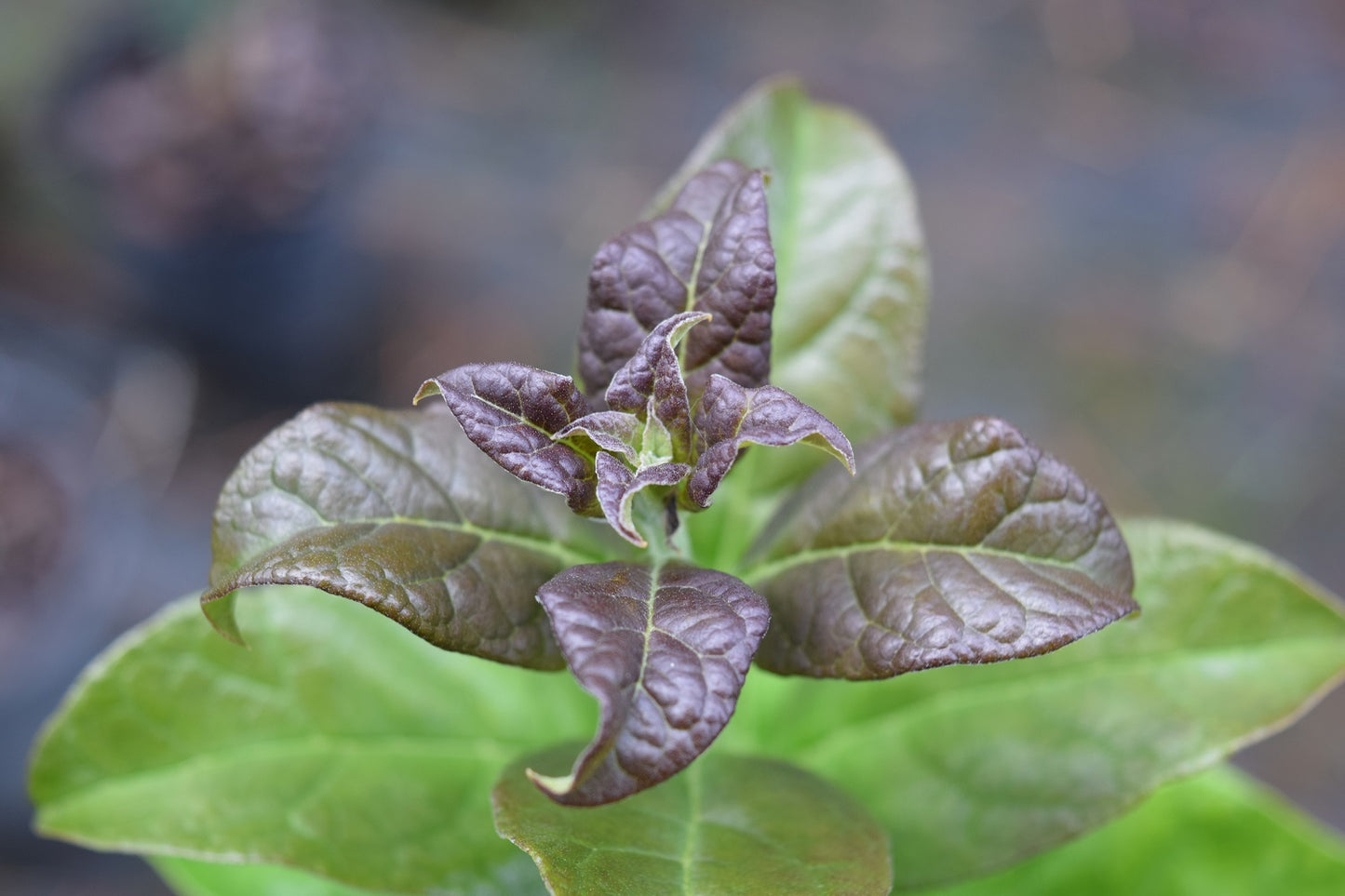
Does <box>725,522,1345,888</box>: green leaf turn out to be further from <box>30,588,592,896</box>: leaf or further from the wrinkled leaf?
the wrinkled leaf

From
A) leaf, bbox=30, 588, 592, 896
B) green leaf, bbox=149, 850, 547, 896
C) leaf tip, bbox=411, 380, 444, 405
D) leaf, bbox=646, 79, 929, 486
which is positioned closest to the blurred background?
green leaf, bbox=149, 850, 547, 896

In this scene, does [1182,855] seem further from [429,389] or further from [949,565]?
[429,389]

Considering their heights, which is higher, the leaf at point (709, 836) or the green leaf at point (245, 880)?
the leaf at point (709, 836)

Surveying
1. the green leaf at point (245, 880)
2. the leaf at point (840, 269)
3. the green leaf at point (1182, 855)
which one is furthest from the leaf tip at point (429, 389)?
the green leaf at point (1182, 855)

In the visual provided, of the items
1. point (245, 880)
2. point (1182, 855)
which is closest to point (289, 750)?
point (245, 880)

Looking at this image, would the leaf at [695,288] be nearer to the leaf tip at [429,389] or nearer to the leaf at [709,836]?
the leaf tip at [429,389]

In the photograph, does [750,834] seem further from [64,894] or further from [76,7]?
[76,7]

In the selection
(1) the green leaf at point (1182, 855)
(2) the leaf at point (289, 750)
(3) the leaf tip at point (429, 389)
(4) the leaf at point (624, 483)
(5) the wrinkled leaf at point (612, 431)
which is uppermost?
(3) the leaf tip at point (429, 389)
